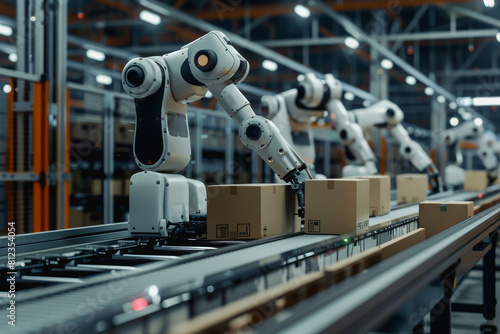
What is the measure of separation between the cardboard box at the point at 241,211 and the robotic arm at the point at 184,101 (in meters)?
0.27

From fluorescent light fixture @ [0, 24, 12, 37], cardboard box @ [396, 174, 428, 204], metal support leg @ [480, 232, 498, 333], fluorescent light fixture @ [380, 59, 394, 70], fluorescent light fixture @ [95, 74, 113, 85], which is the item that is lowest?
metal support leg @ [480, 232, 498, 333]

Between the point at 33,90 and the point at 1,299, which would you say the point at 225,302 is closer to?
the point at 1,299

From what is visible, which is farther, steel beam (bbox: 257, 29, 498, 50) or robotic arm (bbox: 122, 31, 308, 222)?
steel beam (bbox: 257, 29, 498, 50)

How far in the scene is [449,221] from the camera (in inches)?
162

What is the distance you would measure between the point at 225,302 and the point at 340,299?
1.27ft

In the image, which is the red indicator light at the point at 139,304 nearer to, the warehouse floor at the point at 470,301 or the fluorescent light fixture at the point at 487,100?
the warehouse floor at the point at 470,301

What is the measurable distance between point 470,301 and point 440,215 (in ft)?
6.46

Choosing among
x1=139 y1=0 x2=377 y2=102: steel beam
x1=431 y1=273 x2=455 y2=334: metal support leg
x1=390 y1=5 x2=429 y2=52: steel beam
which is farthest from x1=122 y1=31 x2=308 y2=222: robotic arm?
x1=390 y1=5 x2=429 y2=52: steel beam

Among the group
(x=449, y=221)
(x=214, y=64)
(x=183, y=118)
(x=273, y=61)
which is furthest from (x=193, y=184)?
(x=273, y=61)

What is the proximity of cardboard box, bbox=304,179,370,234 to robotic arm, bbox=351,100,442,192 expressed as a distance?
12.0 feet

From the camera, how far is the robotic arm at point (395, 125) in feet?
23.6

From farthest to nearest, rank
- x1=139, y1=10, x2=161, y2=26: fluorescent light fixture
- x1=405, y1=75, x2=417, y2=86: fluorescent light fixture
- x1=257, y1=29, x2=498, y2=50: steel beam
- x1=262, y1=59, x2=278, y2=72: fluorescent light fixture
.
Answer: x1=405, y1=75, x2=417, y2=86: fluorescent light fixture
x1=257, y1=29, x2=498, y2=50: steel beam
x1=262, y1=59, x2=278, y2=72: fluorescent light fixture
x1=139, y1=10, x2=161, y2=26: fluorescent light fixture

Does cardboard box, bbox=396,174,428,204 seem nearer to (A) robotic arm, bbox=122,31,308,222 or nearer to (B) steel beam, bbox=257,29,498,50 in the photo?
(A) robotic arm, bbox=122,31,308,222

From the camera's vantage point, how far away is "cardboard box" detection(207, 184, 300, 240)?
3.36 meters
